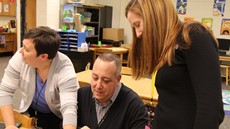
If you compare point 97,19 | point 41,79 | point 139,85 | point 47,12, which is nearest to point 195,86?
point 41,79

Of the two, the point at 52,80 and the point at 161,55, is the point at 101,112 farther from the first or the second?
the point at 161,55

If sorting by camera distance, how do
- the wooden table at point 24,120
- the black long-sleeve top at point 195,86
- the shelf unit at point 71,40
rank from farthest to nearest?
the shelf unit at point 71,40 → the wooden table at point 24,120 → the black long-sleeve top at point 195,86

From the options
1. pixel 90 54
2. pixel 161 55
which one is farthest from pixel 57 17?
pixel 161 55

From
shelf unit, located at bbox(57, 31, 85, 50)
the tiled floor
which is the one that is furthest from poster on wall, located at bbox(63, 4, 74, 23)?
the tiled floor

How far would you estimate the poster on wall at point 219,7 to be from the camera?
21.0 feet

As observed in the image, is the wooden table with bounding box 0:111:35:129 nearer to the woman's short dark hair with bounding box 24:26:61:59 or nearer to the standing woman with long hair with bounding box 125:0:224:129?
the woman's short dark hair with bounding box 24:26:61:59

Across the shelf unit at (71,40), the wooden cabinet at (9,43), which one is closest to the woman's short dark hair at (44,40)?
the shelf unit at (71,40)

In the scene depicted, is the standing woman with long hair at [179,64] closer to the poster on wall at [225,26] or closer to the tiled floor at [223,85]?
the tiled floor at [223,85]

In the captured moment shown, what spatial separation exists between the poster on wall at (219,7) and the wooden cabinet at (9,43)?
608 centimetres

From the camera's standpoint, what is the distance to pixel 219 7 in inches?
253

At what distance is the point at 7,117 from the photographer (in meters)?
1.48

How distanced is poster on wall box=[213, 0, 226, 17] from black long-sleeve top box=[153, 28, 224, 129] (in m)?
6.16

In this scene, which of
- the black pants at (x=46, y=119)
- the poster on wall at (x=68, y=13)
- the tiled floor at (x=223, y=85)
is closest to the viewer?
the black pants at (x=46, y=119)

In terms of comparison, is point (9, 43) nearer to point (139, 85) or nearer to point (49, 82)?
point (139, 85)
